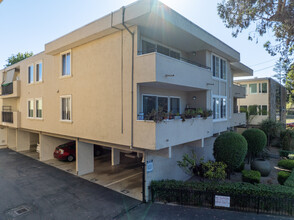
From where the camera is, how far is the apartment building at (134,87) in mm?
8602

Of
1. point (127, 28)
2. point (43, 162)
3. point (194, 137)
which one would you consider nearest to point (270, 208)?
point (194, 137)

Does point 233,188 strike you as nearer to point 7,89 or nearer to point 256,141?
point 256,141

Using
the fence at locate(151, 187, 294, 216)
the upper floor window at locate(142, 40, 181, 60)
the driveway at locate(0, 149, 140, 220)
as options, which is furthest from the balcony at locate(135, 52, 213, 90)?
the driveway at locate(0, 149, 140, 220)

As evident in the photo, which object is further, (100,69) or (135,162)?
(135,162)

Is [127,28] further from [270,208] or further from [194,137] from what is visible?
[270,208]

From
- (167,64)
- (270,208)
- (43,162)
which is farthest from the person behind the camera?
(43,162)

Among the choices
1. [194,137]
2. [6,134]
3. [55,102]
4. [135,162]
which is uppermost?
[55,102]

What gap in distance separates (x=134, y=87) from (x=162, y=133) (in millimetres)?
2534

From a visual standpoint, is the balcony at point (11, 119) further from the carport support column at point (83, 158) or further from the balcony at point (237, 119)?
the balcony at point (237, 119)

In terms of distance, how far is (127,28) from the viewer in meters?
8.70

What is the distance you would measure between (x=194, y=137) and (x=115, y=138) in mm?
4476

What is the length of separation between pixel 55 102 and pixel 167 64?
923cm

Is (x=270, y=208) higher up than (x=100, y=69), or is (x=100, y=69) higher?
(x=100, y=69)

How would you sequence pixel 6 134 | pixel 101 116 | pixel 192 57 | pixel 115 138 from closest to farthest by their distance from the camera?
pixel 115 138, pixel 101 116, pixel 192 57, pixel 6 134
